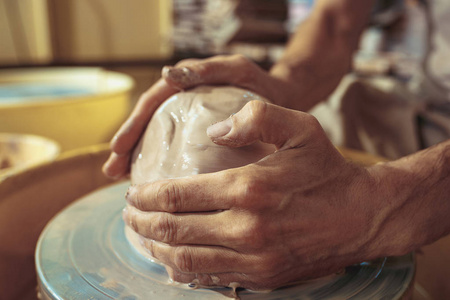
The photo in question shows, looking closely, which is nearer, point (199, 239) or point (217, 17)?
point (199, 239)

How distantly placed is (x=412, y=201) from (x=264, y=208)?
10.5 inches

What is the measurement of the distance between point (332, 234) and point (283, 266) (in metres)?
0.09

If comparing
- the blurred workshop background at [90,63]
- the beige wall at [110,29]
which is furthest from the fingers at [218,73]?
the beige wall at [110,29]

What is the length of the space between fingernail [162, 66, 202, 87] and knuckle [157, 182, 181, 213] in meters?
0.24

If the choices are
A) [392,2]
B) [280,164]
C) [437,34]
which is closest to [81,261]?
[280,164]

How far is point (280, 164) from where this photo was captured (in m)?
0.55

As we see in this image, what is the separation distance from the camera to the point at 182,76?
728mm

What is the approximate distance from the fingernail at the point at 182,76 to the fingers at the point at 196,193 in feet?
0.78

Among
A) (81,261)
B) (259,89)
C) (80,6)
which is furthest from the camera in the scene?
(80,6)

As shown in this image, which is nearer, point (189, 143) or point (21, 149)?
point (189, 143)

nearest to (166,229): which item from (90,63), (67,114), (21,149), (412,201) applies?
(412,201)

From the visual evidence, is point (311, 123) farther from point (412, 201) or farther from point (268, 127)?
point (412, 201)

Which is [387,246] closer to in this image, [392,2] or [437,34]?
[437,34]

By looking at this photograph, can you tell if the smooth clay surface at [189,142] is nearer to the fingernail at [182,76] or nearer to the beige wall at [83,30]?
the fingernail at [182,76]
